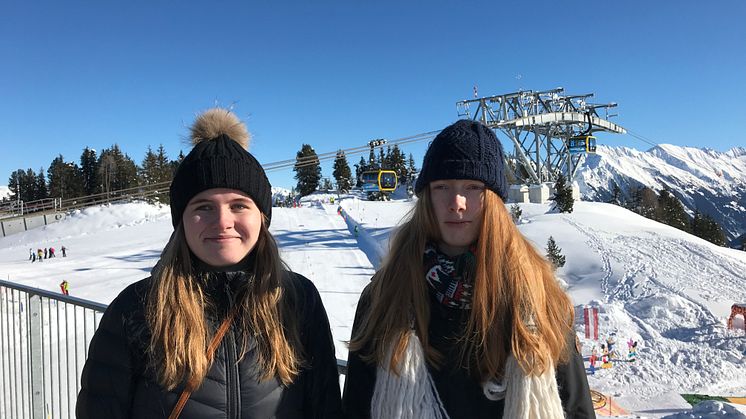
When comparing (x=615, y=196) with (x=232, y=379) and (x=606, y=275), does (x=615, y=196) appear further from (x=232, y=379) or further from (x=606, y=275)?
(x=232, y=379)

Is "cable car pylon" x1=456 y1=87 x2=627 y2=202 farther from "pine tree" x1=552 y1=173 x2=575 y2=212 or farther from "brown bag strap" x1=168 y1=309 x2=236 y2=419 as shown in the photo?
"brown bag strap" x1=168 y1=309 x2=236 y2=419

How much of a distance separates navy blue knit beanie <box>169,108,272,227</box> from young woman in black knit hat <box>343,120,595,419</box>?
2.42 feet

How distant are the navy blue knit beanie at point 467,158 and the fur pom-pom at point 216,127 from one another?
0.91 m

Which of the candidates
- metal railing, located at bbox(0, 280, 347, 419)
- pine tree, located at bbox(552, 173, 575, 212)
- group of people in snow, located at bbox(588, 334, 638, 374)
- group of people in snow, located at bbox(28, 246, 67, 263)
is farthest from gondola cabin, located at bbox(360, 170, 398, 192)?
metal railing, located at bbox(0, 280, 347, 419)

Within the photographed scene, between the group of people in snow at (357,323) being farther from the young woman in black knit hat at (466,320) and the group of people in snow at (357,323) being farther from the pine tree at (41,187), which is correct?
the pine tree at (41,187)

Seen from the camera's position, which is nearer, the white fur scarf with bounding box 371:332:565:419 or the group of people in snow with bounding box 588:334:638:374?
the white fur scarf with bounding box 371:332:565:419

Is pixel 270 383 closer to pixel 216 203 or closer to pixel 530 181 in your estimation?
pixel 216 203

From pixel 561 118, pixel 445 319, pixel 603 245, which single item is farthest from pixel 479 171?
pixel 561 118

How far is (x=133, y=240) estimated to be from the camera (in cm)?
2745

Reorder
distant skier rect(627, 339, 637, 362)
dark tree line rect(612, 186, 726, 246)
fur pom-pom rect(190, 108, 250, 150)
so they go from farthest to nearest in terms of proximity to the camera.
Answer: dark tree line rect(612, 186, 726, 246) → distant skier rect(627, 339, 637, 362) → fur pom-pom rect(190, 108, 250, 150)

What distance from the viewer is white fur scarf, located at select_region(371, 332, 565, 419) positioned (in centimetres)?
170

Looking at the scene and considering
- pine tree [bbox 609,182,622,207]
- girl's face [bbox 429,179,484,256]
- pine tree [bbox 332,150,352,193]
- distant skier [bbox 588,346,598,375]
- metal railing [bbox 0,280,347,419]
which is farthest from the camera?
pine tree [bbox 332,150,352,193]

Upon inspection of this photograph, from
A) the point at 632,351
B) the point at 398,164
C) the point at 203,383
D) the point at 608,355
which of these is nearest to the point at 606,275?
the point at 632,351

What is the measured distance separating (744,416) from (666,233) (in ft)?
70.7
